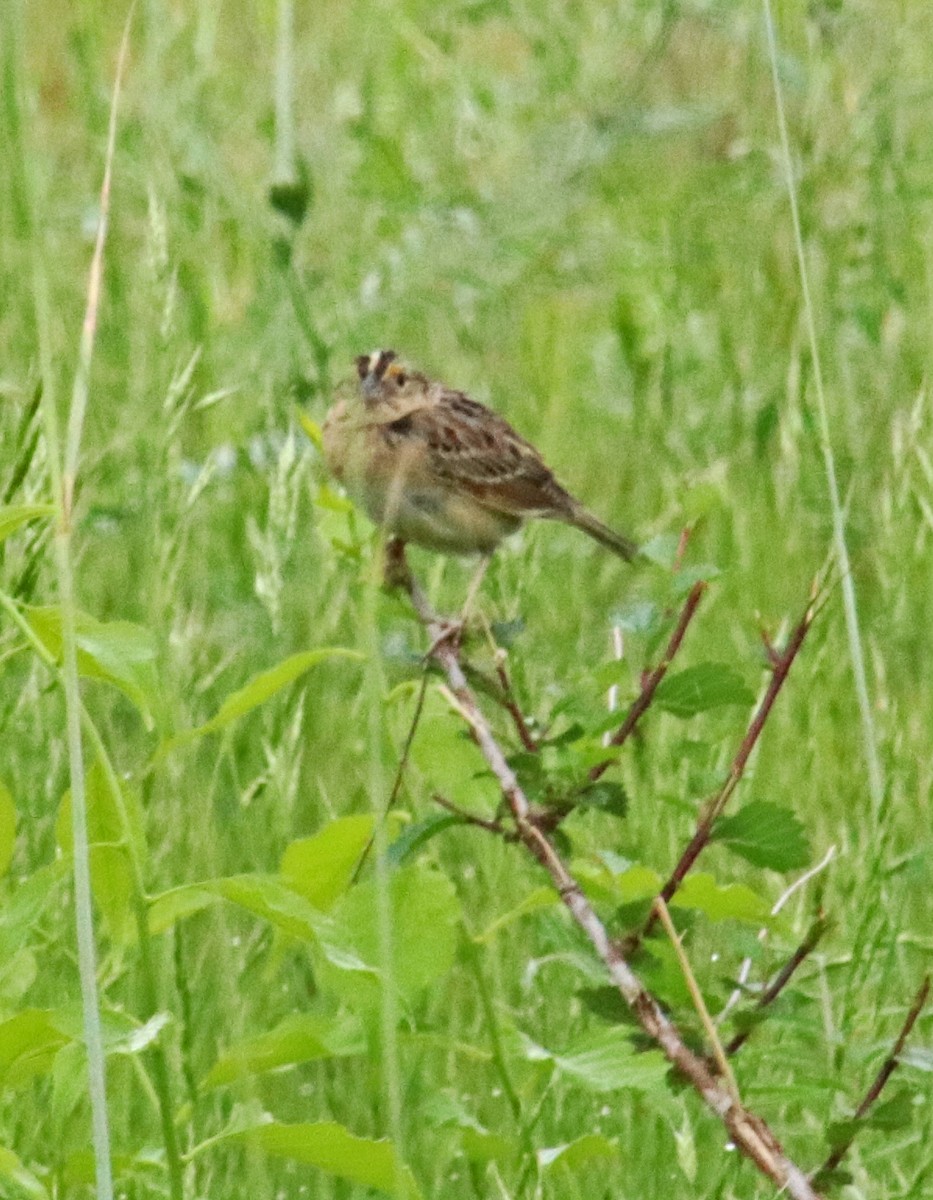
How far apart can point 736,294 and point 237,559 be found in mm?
1767

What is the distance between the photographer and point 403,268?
4934mm

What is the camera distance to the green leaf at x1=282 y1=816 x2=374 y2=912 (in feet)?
6.93

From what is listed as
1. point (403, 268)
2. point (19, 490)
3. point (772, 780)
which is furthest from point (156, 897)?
point (403, 268)

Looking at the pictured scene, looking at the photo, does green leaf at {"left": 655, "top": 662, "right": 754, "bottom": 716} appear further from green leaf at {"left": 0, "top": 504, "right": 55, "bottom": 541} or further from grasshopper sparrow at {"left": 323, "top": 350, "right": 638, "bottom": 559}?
grasshopper sparrow at {"left": 323, "top": 350, "right": 638, "bottom": 559}

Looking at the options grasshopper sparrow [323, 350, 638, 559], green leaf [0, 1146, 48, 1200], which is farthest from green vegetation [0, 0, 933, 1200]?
grasshopper sparrow [323, 350, 638, 559]

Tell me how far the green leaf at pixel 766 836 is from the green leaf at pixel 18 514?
693 mm

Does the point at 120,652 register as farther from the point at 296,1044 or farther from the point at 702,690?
the point at 702,690

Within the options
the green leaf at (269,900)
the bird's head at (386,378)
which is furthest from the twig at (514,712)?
the bird's head at (386,378)

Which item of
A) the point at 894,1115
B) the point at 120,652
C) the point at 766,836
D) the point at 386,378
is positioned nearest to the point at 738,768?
the point at 766,836

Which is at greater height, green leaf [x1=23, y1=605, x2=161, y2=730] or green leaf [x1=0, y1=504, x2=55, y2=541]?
green leaf [x1=0, y1=504, x2=55, y2=541]

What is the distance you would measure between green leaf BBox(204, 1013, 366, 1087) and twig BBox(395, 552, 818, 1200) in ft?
0.73

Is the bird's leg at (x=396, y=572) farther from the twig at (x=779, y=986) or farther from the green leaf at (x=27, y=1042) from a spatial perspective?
the green leaf at (x=27, y=1042)

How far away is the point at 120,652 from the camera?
1.81 metres

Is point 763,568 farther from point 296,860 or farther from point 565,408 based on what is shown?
point 296,860
